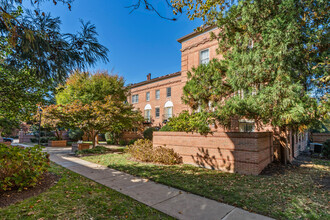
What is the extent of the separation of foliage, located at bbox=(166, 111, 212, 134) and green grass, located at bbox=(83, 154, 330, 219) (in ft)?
7.56

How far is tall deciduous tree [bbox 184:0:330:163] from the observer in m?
6.63

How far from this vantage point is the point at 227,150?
796cm

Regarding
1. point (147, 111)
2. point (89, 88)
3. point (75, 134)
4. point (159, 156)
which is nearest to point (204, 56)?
point (159, 156)

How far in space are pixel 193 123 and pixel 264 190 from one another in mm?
4473

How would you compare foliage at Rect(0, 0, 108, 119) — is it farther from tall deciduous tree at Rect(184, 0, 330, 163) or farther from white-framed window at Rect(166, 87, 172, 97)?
white-framed window at Rect(166, 87, 172, 97)

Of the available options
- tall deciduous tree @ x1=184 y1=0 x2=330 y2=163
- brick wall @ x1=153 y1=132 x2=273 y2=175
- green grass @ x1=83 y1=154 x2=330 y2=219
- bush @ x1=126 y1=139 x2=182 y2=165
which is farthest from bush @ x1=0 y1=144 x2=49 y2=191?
tall deciduous tree @ x1=184 y1=0 x2=330 y2=163

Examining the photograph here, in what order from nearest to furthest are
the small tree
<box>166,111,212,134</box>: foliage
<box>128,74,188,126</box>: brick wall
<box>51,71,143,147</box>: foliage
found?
<box>166,111,212,134</box>: foliage < the small tree < <box>51,71,143,147</box>: foliage < <box>128,74,188,126</box>: brick wall

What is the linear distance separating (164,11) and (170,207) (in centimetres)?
443

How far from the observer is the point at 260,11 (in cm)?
778

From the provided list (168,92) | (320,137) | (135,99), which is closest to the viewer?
(320,137)

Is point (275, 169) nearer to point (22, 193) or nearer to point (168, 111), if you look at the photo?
point (22, 193)

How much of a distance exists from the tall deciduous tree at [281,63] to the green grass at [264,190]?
2244 millimetres

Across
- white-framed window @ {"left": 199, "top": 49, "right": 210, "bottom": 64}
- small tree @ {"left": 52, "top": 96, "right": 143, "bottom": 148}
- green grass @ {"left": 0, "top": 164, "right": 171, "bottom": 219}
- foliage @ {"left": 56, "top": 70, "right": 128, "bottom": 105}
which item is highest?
white-framed window @ {"left": 199, "top": 49, "right": 210, "bottom": 64}

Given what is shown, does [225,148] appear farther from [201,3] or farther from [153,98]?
[153,98]
